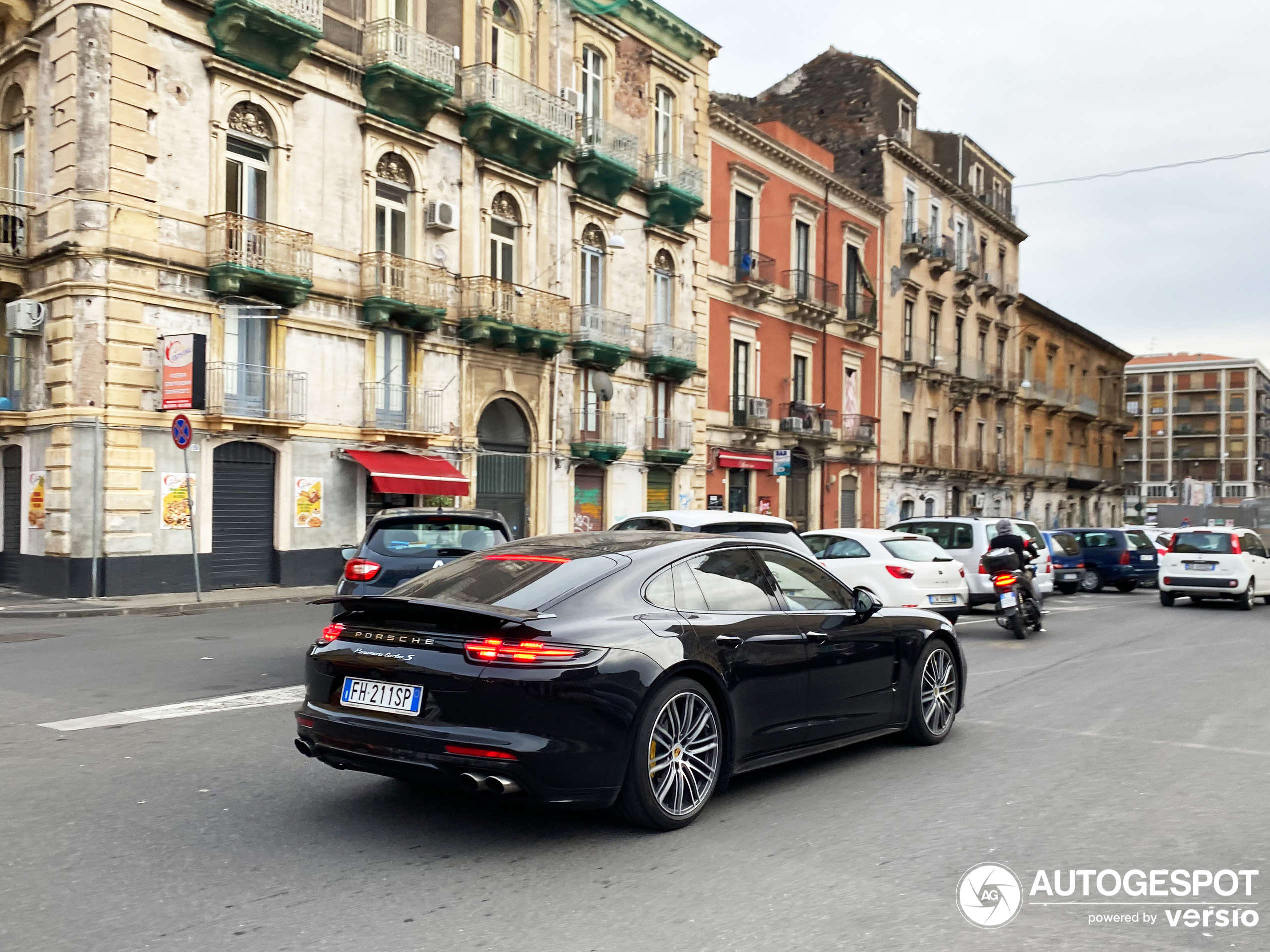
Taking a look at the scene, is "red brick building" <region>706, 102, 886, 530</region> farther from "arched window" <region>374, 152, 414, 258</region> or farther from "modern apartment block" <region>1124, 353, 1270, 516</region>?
"modern apartment block" <region>1124, 353, 1270, 516</region>

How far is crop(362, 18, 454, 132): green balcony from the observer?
23.3 meters

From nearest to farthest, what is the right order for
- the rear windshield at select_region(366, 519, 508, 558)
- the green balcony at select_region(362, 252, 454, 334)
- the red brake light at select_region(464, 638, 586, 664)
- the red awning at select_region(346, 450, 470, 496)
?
the red brake light at select_region(464, 638, 586, 664)
the rear windshield at select_region(366, 519, 508, 558)
the red awning at select_region(346, 450, 470, 496)
the green balcony at select_region(362, 252, 454, 334)

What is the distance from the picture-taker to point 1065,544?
2702cm

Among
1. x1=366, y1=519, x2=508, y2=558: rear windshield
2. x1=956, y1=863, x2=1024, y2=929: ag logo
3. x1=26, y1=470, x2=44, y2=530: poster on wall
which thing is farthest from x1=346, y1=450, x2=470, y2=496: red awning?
x1=956, y1=863, x2=1024, y2=929: ag logo

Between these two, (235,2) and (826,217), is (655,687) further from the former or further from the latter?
(826,217)

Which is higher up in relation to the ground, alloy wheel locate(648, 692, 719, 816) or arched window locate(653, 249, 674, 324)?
arched window locate(653, 249, 674, 324)

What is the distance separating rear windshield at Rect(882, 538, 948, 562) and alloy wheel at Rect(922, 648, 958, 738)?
7.54 meters

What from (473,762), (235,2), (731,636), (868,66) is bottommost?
(473,762)

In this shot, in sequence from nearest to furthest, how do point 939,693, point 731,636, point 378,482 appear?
1. point 731,636
2. point 939,693
3. point 378,482

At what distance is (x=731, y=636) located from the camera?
571cm

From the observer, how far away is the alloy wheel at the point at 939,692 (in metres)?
→ 7.34

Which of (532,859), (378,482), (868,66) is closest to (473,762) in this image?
(532,859)

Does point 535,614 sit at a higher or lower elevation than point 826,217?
lower

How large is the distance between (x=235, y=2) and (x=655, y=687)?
62.0 feet
